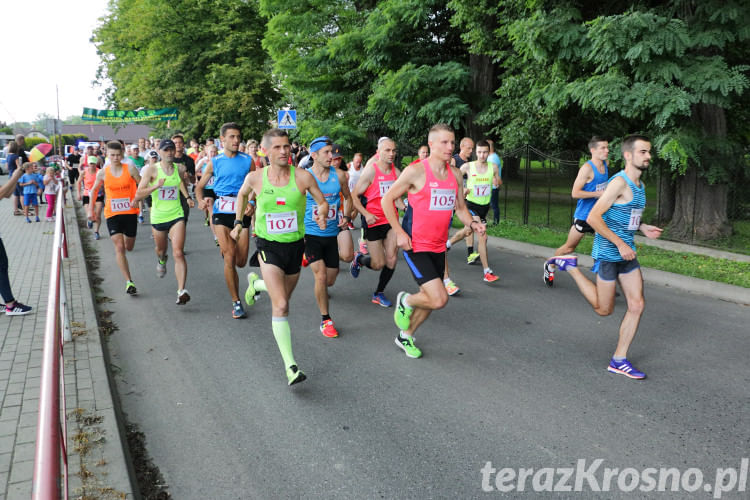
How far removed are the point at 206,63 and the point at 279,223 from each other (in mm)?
33007

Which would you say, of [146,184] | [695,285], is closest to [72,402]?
[146,184]

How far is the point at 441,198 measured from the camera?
527 centimetres

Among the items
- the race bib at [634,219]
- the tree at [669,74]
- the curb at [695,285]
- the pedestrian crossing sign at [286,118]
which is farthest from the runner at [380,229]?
the pedestrian crossing sign at [286,118]

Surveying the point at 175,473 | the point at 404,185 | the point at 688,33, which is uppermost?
the point at 688,33

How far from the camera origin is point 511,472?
353 cm

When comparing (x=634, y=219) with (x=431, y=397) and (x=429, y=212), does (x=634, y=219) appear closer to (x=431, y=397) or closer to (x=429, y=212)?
(x=429, y=212)

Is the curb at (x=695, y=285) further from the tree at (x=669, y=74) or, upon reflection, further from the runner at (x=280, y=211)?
the runner at (x=280, y=211)

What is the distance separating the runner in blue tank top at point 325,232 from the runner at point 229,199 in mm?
992

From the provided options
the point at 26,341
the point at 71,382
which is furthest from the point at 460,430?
the point at 26,341

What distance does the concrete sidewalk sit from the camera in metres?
3.31

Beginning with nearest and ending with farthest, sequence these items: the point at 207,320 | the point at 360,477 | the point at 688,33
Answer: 1. the point at 360,477
2. the point at 207,320
3. the point at 688,33

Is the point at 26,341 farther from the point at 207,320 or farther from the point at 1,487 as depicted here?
the point at 1,487

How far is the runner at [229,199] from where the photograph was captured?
274 inches

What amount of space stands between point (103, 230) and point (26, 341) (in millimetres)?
9207
